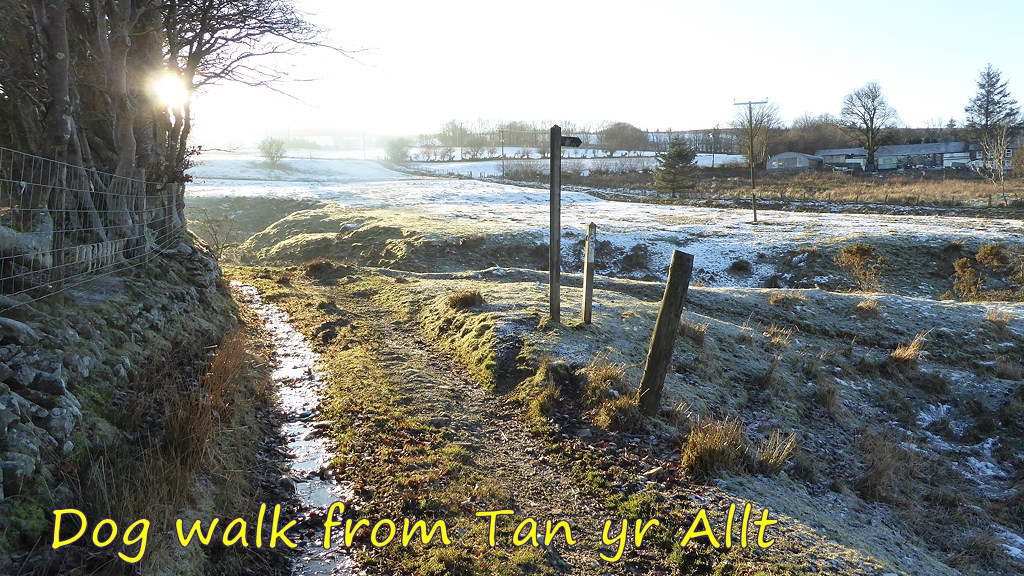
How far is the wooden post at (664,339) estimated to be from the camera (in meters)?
6.82

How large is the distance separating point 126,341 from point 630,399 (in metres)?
5.92

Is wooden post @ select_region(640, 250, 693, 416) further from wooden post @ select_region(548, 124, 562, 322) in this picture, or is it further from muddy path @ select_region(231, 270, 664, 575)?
wooden post @ select_region(548, 124, 562, 322)

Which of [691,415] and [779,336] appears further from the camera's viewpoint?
[779,336]

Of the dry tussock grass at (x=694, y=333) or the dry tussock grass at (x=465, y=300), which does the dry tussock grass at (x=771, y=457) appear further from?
Result: the dry tussock grass at (x=465, y=300)

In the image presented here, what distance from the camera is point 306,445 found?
6.40 metres

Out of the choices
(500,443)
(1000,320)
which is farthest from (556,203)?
(1000,320)

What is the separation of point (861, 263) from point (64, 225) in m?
25.0

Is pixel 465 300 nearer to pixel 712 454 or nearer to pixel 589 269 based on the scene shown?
pixel 589 269

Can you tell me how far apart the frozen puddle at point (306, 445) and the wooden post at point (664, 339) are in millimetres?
3758

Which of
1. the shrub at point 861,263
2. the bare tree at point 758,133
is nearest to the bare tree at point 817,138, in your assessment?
the bare tree at point 758,133

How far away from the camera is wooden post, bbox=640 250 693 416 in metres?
6.82

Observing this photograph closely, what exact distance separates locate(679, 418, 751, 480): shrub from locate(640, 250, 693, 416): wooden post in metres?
0.79

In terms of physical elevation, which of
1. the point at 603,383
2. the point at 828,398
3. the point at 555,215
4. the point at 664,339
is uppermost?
the point at 555,215

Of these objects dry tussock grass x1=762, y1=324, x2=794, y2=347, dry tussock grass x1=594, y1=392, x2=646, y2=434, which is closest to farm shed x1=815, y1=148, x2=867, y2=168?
dry tussock grass x1=762, y1=324, x2=794, y2=347
